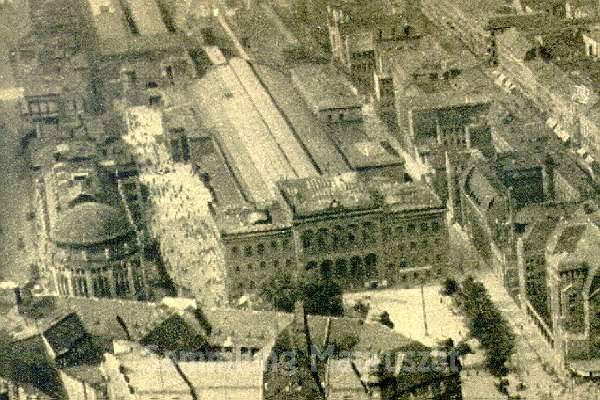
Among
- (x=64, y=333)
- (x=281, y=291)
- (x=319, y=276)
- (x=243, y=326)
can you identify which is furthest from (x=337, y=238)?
(x=64, y=333)

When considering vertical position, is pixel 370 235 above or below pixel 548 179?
below

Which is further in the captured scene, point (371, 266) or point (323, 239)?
point (371, 266)

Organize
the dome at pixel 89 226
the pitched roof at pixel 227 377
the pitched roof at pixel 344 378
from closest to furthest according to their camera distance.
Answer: the pitched roof at pixel 344 378 < the pitched roof at pixel 227 377 < the dome at pixel 89 226

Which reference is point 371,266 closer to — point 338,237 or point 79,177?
point 338,237

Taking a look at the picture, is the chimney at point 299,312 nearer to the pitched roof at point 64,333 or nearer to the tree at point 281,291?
the pitched roof at point 64,333

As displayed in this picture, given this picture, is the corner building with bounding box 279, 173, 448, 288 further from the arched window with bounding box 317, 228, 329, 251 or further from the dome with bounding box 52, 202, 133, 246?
the dome with bounding box 52, 202, 133, 246

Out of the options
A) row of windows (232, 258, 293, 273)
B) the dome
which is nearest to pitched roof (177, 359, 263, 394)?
the dome

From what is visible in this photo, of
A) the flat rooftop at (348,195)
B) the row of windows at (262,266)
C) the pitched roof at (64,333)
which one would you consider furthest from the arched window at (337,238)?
the pitched roof at (64,333)
